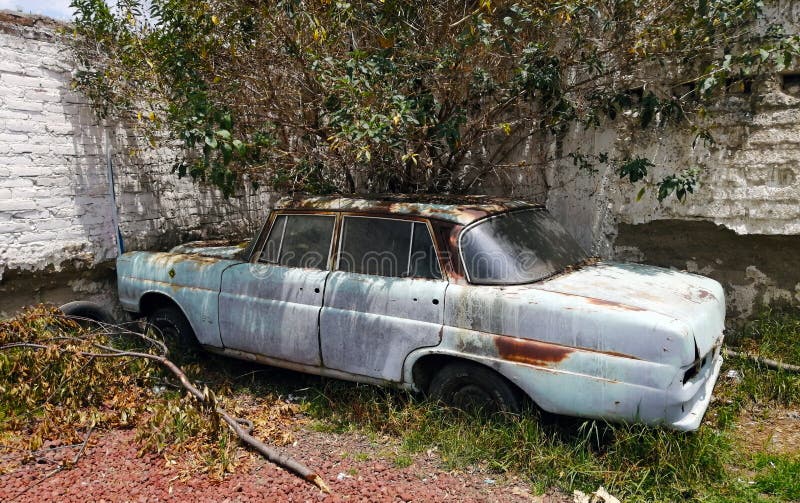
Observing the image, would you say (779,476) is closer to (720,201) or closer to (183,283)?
(720,201)

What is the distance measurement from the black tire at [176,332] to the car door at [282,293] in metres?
0.49

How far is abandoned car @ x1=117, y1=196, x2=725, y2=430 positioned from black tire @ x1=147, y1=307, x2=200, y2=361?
0.02m

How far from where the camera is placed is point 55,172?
A: 5.38 m

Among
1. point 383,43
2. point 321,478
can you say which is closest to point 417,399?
point 321,478

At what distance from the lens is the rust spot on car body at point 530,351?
10.5 feet

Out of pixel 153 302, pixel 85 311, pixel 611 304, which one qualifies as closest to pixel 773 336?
pixel 611 304

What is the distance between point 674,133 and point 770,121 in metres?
0.71

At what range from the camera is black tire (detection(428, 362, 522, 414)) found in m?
3.46

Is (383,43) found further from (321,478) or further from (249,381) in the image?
(321,478)

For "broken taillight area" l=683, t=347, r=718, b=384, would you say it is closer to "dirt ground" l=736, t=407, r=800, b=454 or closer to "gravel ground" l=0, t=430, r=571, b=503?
"dirt ground" l=736, t=407, r=800, b=454

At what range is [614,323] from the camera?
10.0 ft

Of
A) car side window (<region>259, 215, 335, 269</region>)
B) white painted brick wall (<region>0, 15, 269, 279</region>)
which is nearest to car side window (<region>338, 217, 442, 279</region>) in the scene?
car side window (<region>259, 215, 335, 269</region>)

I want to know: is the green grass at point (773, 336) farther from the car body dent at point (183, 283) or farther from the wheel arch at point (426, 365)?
the car body dent at point (183, 283)

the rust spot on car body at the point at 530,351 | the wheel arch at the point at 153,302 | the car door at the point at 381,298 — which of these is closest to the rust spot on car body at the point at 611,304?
the rust spot on car body at the point at 530,351
